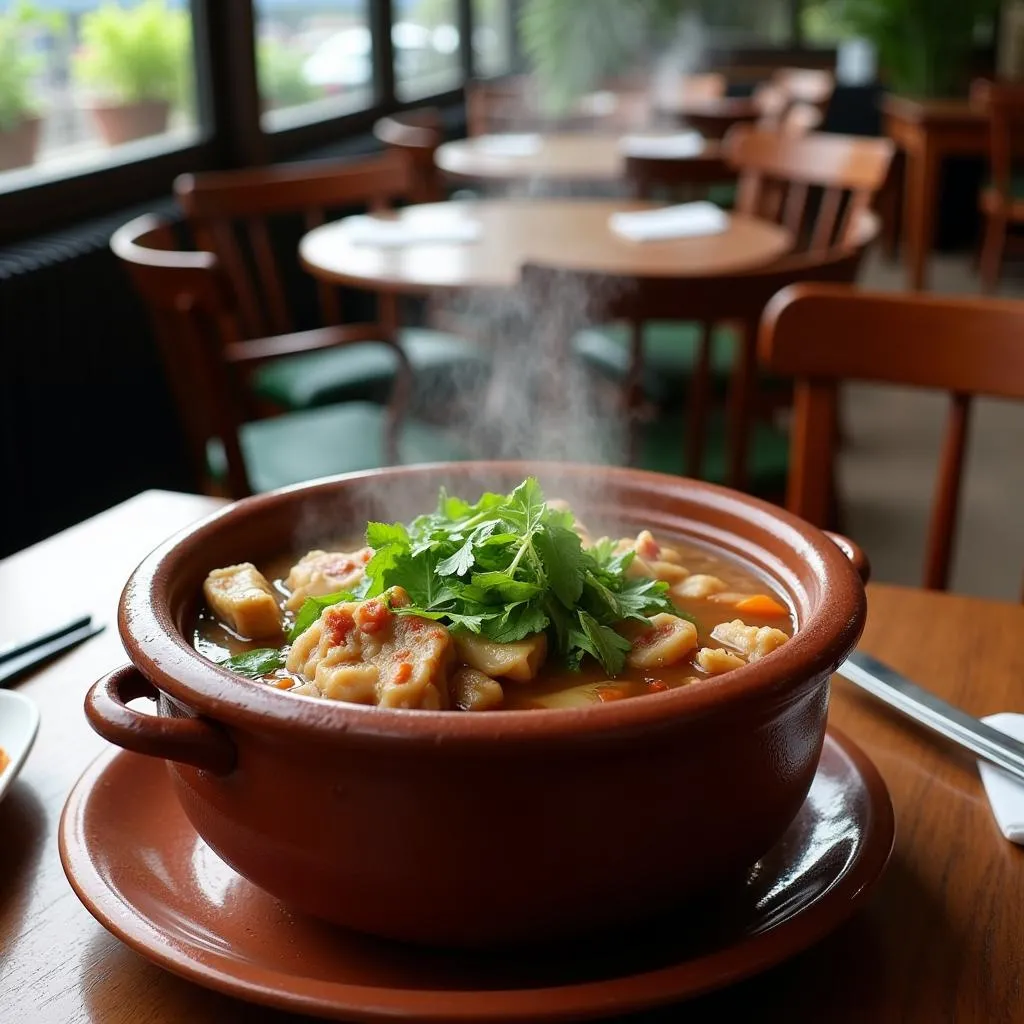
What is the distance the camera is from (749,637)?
851mm

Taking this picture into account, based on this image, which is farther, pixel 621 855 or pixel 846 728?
pixel 846 728

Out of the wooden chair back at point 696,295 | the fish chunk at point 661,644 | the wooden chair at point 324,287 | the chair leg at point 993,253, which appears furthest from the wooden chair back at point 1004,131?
the fish chunk at point 661,644

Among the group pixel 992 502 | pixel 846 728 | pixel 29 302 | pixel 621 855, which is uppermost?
pixel 621 855

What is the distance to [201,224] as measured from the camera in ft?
11.8

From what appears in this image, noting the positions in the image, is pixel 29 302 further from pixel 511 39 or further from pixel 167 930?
pixel 511 39

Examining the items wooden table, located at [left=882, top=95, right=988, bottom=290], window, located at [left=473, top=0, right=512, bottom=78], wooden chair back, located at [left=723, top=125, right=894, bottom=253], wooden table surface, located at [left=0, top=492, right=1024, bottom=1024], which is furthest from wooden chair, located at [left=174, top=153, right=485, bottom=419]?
window, located at [left=473, top=0, right=512, bottom=78]

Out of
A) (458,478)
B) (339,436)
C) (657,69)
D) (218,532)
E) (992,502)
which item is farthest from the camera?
(657,69)

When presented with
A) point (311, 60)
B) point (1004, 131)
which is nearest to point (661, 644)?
point (311, 60)

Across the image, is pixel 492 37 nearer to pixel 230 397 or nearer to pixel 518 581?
pixel 230 397

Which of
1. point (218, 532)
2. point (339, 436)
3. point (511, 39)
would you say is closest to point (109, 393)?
point (339, 436)

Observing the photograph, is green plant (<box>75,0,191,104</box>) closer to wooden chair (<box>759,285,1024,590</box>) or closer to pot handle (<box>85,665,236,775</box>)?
wooden chair (<box>759,285,1024,590</box>)

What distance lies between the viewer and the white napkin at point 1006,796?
86cm

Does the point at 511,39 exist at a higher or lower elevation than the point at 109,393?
higher

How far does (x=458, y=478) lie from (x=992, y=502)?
3.92m
